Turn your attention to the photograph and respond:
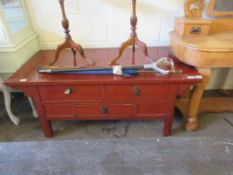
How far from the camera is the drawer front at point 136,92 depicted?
1176 mm

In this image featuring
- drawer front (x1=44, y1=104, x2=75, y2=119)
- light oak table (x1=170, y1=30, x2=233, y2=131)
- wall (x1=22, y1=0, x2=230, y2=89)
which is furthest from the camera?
wall (x1=22, y1=0, x2=230, y2=89)

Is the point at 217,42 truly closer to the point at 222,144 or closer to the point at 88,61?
the point at 222,144

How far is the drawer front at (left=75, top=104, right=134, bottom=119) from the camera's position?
4.22 feet

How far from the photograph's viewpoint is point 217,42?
118cm

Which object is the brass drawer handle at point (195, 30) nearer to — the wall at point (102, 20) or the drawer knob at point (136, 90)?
the wall at point (102, 20)

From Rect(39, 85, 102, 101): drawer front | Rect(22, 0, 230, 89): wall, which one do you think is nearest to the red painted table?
Rect(39, 85, 102, 101): drawer front

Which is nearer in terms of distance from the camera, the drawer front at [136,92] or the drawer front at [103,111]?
the drawer front at [136,92]

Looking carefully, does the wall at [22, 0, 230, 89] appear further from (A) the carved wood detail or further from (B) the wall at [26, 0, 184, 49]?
(A) the carved wood detail

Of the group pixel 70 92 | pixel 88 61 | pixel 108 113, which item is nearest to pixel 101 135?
pixel 108 113

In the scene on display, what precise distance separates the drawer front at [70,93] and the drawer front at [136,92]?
0.27ft

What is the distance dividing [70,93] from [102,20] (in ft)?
2.50

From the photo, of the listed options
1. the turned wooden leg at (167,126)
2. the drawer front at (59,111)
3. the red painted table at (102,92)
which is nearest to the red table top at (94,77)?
the red painted table at (102,92)

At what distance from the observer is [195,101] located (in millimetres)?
1339

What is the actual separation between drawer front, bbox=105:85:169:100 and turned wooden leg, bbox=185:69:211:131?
253 millimetres
